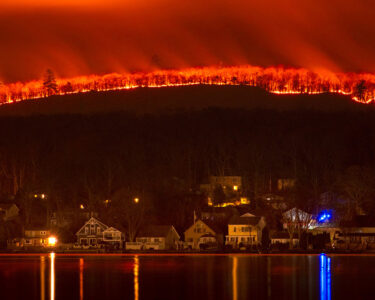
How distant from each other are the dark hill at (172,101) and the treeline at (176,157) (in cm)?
345

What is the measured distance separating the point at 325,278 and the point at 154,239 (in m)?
29.2

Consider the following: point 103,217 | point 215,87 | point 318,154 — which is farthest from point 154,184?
point 215,87

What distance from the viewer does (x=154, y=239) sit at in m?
84.4

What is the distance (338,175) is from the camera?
101250 millimetres

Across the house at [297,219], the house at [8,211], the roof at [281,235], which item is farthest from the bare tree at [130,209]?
the house at [297,219]

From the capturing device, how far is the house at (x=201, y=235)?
85.4 meters

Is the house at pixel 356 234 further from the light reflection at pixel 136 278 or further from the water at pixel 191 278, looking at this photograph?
the light reflection at pixel 136 278

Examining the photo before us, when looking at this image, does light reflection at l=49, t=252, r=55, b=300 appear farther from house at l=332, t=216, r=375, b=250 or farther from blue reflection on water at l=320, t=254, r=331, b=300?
house at l=332, t=216, r=375, b=250

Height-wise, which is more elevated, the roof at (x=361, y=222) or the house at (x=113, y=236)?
the roof at (x=361, y=222)

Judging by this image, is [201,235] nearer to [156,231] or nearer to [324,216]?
[156,231]

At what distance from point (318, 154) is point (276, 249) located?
3617cm

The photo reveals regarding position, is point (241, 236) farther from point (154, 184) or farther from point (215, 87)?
point (215, 87)

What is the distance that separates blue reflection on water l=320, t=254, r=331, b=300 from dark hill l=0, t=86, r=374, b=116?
78664 mm

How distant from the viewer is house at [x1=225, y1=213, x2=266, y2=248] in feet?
282
